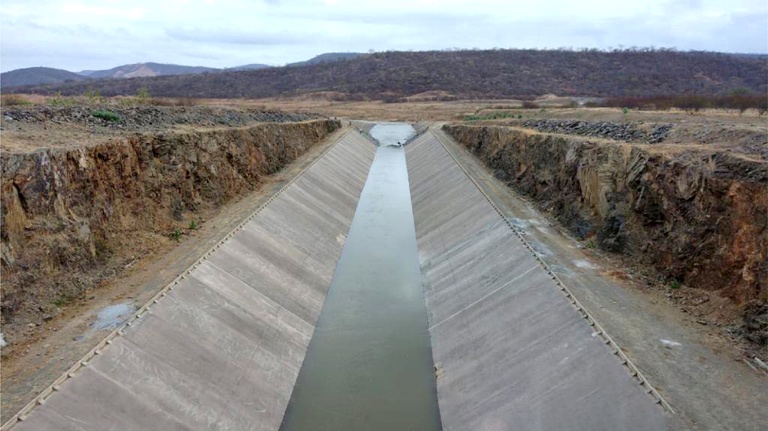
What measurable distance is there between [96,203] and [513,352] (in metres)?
16.9

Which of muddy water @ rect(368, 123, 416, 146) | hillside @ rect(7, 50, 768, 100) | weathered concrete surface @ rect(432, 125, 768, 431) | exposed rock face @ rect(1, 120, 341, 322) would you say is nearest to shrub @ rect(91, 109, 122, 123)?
exposed rock face @ rect(1, 120, 341, 322)

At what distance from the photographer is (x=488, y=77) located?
16050 cm

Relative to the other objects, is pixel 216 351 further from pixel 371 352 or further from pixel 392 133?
pixel 392 133

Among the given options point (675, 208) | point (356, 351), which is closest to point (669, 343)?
point (675, 208)

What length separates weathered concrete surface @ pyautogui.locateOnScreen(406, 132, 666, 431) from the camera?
1305 centimetres

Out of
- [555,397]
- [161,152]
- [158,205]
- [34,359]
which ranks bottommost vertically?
[555,397]

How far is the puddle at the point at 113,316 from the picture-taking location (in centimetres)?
1604

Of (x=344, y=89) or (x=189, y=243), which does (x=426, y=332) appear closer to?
(x=189, y=243)

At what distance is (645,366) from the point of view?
14.3 m

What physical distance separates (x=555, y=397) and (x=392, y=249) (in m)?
18.1

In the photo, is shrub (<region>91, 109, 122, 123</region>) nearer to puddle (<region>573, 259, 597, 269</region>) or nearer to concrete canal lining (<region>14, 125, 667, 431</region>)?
concrete canal lining (<region>14, 125, 667, 431</region>)

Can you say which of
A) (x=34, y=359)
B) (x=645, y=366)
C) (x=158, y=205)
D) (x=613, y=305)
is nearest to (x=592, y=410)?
(x=645, y=366)

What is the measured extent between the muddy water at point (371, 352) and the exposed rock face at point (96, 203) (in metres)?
8.41

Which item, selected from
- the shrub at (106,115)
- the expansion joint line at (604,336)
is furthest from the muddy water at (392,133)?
the expansion joint line at (604,336)
